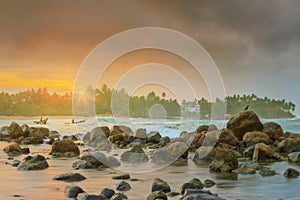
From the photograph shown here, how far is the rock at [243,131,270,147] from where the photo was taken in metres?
21.0

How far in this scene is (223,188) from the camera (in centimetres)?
992

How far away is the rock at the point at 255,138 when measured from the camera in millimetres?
20997

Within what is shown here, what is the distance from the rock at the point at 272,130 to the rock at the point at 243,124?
2.21ft

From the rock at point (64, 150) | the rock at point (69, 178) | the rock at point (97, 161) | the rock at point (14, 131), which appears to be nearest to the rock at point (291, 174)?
the rock at point (97, 161)

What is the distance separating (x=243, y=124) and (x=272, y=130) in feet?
6.65

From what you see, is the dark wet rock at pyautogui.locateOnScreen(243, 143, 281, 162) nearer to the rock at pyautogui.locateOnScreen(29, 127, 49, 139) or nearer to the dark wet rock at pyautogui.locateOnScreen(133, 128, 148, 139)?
the dark wet rock at pyautogui.locateOnScreen(133, 128, 148, 139)

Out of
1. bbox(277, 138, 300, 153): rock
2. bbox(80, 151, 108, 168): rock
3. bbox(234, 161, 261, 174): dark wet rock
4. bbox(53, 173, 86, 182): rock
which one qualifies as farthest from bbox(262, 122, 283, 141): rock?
bbox(53, 173, 86, 182): rock

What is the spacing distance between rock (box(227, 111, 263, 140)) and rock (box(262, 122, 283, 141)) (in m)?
0.67

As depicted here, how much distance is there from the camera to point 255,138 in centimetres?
2138

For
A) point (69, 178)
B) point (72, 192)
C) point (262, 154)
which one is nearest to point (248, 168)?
point (262, 154)

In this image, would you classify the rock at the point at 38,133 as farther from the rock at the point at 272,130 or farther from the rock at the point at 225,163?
the rock at the point at 225,163

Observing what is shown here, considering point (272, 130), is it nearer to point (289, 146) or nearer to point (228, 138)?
point (228, 138)

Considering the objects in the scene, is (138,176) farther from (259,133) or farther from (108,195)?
(259,133)

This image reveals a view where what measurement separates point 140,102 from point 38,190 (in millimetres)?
14796
